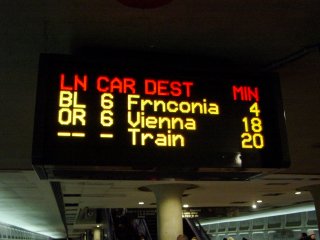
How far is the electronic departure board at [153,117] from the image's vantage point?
3.21 meters

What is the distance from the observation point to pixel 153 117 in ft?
11.3

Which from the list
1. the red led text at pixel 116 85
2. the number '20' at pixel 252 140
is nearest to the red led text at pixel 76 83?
the red led text at pixel 116 85

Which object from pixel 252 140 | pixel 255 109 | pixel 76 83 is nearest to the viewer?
pixel 76 83

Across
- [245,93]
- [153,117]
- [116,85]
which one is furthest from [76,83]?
[245,93]

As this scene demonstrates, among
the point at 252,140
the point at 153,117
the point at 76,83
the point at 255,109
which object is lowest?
the point at 252,140

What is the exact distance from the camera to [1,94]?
17.0ft

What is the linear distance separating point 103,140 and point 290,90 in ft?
10.3

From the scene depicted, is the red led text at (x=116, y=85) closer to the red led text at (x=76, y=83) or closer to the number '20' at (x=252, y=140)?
the red led text at (x=76, y=83)

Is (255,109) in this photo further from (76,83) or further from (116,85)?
(76,83)

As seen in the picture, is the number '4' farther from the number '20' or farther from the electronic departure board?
the number '20'

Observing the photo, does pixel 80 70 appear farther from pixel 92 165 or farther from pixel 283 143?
pixel 283 143

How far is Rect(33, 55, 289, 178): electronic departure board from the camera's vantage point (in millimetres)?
3213

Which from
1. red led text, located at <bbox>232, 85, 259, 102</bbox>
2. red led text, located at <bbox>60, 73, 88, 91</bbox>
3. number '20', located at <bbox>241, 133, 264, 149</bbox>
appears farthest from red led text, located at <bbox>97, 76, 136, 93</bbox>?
number '20', located at <bbox>241, 133, 264, 149</bbox>

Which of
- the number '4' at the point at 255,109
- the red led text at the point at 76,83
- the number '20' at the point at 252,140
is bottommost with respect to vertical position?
the number '20' at the point at 252,140
